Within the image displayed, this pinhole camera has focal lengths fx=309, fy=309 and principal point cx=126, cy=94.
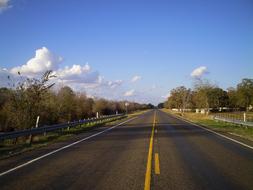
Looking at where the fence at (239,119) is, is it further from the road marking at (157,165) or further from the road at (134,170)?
the road marking at (157,165)

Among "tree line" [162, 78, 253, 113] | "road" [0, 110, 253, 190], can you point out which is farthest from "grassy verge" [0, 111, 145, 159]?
"tree line" [162, 78, 253, 113]

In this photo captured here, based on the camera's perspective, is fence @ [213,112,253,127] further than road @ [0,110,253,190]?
Yes

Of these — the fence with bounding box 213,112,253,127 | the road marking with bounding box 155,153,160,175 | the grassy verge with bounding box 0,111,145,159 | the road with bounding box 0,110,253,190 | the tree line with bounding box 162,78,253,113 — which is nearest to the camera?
the road with bounding box 0,110,253,190

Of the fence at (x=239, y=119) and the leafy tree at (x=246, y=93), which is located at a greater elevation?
the leafy tree at (x=246, y=93)

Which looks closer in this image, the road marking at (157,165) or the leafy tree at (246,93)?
the road marking at (157,165)

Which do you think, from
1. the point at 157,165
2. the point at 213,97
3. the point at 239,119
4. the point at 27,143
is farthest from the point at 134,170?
the point at 213,97

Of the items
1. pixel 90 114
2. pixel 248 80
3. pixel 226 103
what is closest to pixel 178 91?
pixel 226 103

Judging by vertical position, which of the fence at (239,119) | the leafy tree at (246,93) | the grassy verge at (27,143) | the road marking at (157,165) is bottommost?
the grassy verge at (27,143)

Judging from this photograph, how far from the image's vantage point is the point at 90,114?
264 feet

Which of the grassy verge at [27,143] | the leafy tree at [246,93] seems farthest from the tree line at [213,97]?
the grassy verge at [27,143]

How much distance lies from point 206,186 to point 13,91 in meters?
19.9

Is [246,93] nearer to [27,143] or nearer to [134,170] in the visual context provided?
[27,143]

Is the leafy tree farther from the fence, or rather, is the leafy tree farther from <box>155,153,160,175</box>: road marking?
<box>155,153,160,175</box>: road marking

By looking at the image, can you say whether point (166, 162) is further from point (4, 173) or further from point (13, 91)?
point (13, 91)
